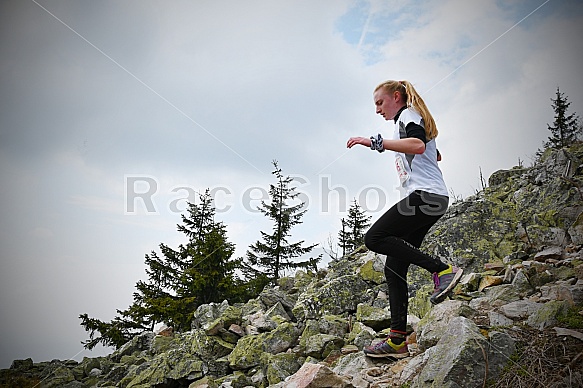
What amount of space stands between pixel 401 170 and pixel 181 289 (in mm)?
18514

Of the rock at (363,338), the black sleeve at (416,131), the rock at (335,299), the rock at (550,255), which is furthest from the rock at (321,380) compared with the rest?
the rock at (335,299)

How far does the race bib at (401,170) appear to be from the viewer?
3479 mm

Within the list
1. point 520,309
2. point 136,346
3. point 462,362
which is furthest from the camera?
point 136,346

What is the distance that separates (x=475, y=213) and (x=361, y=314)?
4069mm

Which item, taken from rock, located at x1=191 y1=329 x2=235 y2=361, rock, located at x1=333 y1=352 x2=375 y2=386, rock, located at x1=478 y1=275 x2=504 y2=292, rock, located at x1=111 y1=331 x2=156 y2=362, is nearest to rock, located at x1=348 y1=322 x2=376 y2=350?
rock, located at x1=333 y1=352 x2=375 y2=386

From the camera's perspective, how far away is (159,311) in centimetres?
1830

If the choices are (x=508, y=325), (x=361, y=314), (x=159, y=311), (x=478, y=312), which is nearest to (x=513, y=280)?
(x=478, y=312)

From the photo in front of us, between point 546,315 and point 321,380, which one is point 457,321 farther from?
point 321,380

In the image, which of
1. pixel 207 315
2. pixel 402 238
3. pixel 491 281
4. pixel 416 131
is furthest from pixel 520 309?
pixel 207 315

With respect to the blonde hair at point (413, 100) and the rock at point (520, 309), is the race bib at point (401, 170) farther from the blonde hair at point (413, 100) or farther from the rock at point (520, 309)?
the rock at point (520, 309)

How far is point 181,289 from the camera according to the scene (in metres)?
19.6

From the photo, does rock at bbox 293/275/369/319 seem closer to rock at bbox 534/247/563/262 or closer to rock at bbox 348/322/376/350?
rock at bbox 348/322/376/350

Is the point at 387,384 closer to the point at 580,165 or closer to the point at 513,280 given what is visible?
the point at 513,280

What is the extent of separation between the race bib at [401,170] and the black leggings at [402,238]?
197mm
